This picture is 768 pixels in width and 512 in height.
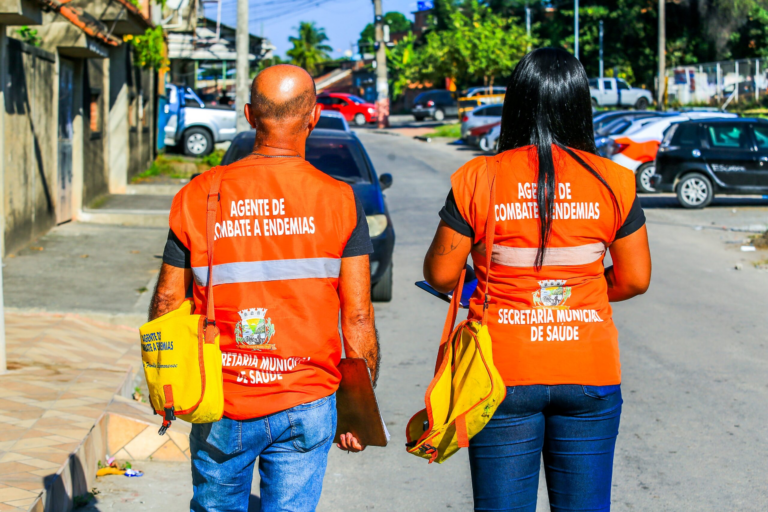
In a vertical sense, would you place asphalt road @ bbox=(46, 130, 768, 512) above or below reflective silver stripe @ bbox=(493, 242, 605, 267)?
below

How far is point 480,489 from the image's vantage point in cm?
238

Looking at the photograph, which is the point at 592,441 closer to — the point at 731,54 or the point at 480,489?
the point at 480,489

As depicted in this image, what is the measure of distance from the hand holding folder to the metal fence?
3891 cm

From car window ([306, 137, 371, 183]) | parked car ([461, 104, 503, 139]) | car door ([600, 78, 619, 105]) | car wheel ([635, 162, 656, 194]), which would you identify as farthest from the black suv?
car door ([600, 78, 619, 105])

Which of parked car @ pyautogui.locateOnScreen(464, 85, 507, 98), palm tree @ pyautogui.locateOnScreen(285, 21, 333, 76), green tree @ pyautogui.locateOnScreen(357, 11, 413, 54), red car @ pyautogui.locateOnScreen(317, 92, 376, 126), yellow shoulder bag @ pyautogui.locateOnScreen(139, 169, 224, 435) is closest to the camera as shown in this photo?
yellow shoulder bag @ pyautogui.locateOnScreen(139, 169, 224, 435)

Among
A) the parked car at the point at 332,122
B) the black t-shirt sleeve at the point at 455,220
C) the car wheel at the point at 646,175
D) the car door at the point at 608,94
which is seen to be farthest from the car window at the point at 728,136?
the car door at the point at 608,94

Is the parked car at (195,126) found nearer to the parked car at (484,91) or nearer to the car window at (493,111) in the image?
the car window at (493,111)

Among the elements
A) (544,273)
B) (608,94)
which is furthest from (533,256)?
(608,94)

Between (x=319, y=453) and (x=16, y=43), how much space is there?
8883 millimetres

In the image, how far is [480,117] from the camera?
29.2m

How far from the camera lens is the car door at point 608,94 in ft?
133

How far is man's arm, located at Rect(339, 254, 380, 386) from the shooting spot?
239 centimetres

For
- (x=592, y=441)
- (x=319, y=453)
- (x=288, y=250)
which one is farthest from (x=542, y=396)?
(x=288, y=250)

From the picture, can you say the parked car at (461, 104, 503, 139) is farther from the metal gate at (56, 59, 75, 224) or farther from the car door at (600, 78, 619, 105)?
the metal gate at (56, 59, 75, 224)
